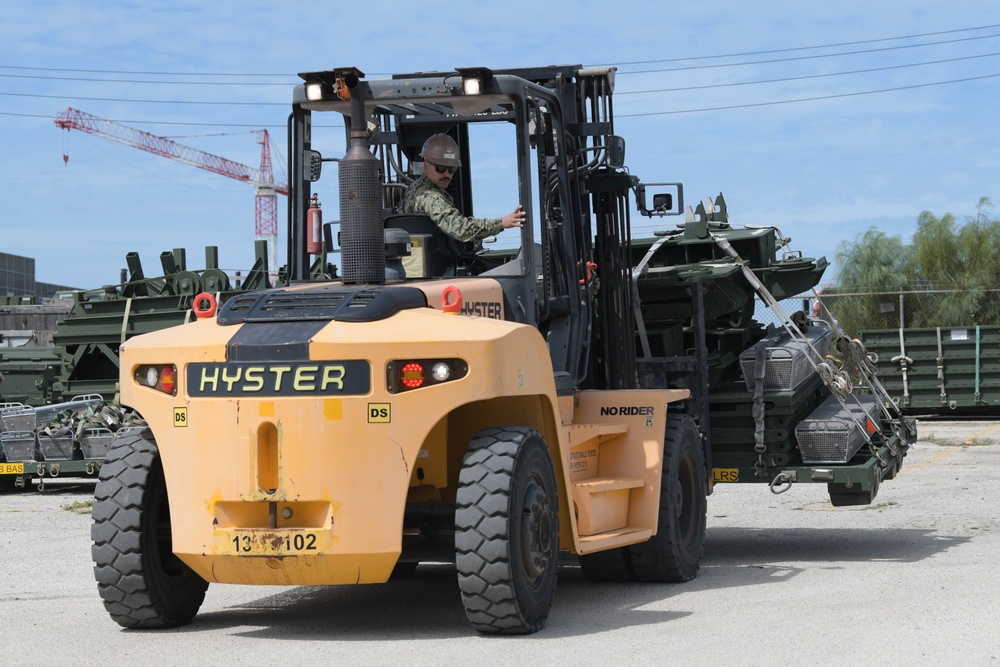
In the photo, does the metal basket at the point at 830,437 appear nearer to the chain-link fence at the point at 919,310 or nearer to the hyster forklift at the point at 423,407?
the hyster forklift at the point at 423,407

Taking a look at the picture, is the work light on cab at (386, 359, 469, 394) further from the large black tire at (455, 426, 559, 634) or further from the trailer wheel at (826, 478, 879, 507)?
the trailer wheel at (826, 478, 879, 507)

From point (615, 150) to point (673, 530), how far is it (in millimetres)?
2581

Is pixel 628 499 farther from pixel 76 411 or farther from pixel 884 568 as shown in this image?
pixel 76 411

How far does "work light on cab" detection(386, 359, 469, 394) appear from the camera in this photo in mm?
7137

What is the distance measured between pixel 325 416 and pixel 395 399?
0.35 meters

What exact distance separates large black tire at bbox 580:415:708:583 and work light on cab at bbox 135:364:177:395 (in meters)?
3.44

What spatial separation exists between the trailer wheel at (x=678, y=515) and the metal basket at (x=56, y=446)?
1103cm

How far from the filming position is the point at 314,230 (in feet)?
29.0

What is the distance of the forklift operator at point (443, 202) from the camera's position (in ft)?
27.9

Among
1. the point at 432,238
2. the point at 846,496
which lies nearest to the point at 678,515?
the point at 846,496

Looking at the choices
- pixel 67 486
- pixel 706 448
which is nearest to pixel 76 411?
pixel 67 486

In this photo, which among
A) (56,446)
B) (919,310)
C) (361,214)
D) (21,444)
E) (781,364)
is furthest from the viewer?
(919,310)

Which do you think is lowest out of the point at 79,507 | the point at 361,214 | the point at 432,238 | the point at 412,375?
the point at 79,507

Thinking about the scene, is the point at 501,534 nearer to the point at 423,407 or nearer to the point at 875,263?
the point at 423,407
